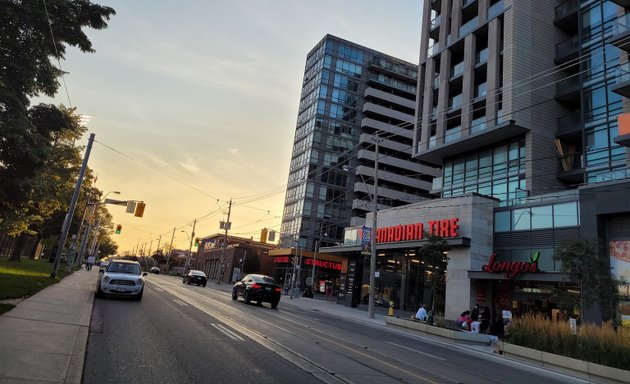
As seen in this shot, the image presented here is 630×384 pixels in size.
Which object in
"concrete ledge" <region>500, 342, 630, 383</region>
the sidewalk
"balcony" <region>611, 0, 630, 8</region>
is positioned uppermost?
"balcony" <region>611, 0, 630, 8</region>

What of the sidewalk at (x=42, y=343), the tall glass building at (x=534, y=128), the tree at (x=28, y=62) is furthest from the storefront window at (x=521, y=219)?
the tree at (x=28, y=62)

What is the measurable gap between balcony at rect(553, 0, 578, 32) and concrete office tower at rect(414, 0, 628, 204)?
0.27 feet

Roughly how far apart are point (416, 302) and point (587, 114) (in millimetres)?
18415

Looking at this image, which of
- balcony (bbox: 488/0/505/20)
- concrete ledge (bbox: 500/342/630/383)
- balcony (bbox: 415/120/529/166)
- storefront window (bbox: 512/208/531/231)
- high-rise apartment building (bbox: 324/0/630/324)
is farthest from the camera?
balcony (bbox: 488/0/505/20)

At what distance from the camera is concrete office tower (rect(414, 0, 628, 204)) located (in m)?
30.0

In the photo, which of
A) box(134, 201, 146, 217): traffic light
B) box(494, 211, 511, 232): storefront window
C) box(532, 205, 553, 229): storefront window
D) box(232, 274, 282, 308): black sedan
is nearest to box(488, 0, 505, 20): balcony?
box(494, 211, 511, 232): storefront window

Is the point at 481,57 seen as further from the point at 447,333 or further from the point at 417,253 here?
the point at 447,333

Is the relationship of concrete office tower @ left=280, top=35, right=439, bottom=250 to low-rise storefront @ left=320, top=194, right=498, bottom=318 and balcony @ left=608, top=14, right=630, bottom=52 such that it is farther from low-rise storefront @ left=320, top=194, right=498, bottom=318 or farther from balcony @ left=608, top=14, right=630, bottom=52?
balcony @ left=608, top=14, right=630, bottom=52

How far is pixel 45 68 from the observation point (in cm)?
2119

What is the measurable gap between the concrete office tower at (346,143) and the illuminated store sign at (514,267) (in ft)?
153

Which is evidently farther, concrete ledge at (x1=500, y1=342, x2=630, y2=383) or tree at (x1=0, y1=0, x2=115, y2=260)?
tree at (x1=0, y1=0, x2=115, y2=260)

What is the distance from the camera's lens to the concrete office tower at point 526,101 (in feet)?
98.5

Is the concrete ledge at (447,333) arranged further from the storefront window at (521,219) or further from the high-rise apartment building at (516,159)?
the storefront window at (521,219)

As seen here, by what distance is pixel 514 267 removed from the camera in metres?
26.4
